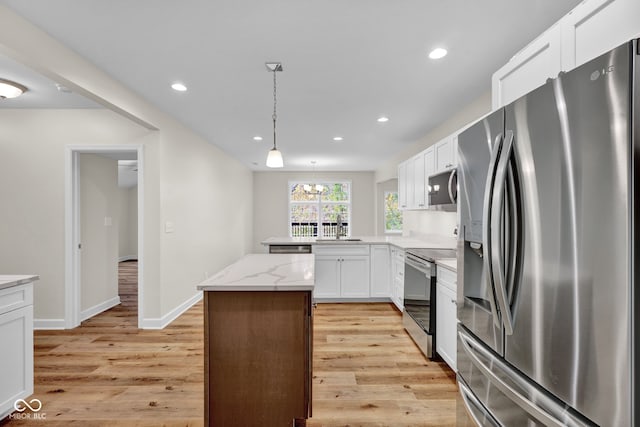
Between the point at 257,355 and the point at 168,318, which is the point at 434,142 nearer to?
the point at 257,355

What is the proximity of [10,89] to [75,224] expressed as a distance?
1437 millimetres

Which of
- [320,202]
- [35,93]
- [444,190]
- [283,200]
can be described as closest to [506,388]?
[444,190]

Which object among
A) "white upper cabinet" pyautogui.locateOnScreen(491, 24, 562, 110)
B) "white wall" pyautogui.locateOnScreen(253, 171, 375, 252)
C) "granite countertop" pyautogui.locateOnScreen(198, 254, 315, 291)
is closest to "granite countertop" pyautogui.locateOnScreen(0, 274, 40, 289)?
"granite countertop" pyautogui.locateOnScreen(198, 254, 315, 291)

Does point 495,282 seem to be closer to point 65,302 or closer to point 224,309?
point 224,309

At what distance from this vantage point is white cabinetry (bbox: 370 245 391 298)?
447cm

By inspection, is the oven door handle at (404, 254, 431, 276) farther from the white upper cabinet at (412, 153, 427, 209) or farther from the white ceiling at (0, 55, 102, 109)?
the white ceiling at (0, 55, 102, 109)

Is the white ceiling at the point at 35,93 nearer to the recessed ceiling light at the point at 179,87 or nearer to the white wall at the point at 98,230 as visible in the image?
the white wall at the point at 98,230

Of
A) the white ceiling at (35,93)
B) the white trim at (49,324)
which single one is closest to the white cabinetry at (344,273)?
the white trim at (49,324)

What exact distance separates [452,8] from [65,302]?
4531mm

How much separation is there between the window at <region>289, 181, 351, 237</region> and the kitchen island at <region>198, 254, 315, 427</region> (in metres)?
7.13

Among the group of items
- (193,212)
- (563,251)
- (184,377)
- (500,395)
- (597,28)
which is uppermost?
(597,28)

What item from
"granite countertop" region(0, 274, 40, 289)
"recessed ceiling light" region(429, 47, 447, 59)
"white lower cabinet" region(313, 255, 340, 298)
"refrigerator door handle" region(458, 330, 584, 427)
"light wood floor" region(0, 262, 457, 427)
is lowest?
"light wood floor" region(0, 262, 457, 427)

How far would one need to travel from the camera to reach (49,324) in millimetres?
3529

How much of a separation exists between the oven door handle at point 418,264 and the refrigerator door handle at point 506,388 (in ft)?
3.84
